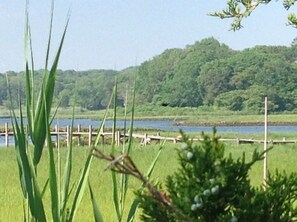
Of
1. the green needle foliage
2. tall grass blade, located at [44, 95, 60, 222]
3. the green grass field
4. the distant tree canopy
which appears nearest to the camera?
the green needle foliage

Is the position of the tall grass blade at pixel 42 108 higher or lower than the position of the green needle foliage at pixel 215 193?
higher

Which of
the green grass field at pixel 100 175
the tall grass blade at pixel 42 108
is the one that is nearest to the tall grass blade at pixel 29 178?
the tall grass blade at pixel 42 108

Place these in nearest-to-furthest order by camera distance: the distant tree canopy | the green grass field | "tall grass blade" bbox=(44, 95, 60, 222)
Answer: "tall grass blade" bbox=(44, 95, 60, 222) → the distant tree canopy → the green grass field

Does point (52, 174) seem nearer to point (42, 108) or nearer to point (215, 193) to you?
point (42, 108)

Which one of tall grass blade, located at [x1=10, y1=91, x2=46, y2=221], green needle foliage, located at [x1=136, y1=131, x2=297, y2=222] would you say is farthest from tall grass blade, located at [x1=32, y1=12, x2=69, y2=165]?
green needle foliage, located at [x1=136, y1=131, x2=297, y2=222]

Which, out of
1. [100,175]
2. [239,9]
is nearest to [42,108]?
[239,9]

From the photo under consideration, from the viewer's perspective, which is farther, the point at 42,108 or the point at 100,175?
the point at 100,175

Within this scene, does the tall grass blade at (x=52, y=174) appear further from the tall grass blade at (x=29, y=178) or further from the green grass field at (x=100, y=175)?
the green grass field at (x=100, y=175)

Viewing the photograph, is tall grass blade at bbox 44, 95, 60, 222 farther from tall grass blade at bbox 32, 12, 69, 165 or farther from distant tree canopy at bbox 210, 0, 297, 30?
distant tree canopy at bbox 210, 0, 297, 30

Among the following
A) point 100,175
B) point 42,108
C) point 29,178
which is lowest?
point 100,175

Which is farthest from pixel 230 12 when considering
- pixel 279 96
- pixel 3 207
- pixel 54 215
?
pixel 279 96

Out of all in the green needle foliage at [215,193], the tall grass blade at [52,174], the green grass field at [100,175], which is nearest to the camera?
the green needle foliage at [215,193]

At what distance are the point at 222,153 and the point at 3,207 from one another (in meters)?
7.94

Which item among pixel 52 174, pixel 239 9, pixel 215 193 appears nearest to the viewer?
pixel 215 193
